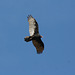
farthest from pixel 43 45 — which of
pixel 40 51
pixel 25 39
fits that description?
pixel 25 39

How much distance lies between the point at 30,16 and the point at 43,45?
4.20 m

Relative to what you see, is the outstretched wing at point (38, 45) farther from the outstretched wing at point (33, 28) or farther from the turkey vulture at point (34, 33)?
the outstretched wing at point (33, 28)

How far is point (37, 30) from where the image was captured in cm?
3478

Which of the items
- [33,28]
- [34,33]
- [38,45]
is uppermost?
[33,28]

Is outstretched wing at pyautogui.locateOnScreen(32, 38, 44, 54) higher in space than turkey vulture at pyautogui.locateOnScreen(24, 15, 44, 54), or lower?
lower

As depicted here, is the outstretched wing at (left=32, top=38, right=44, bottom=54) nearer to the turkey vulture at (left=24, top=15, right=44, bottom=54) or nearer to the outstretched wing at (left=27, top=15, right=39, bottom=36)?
the turkey vulture at (left=24, top=15, right=44, bottom=54)

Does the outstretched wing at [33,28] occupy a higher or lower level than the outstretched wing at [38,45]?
higher

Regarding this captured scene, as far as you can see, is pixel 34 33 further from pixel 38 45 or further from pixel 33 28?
pixel 38 45

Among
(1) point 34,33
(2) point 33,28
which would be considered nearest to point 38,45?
(1) point 34,33

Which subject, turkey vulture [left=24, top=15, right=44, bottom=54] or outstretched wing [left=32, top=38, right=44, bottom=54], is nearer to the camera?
turkey vulture [left=24, top=15, right=44, bottom=54]

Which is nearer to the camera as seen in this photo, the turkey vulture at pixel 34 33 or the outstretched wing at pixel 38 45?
the turkey vulture at pixel 34 33

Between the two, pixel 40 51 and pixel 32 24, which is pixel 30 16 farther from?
pixel 40 51

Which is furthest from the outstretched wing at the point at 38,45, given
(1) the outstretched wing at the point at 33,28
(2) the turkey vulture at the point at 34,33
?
(1) the outstretched wing at the point at 33,28

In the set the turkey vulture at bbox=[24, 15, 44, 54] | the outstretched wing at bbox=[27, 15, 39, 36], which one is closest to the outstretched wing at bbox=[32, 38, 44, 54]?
the turkey vulture at bbox=[24, 15, 44, 54]
